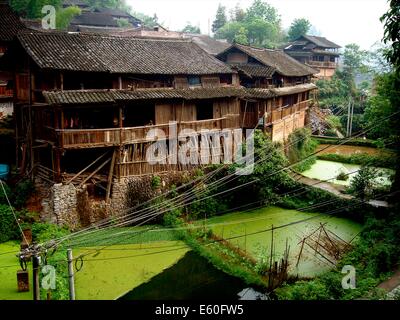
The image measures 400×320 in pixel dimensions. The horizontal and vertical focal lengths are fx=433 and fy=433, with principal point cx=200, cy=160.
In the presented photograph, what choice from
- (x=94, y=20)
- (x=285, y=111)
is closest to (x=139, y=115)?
(x=285, y=111)

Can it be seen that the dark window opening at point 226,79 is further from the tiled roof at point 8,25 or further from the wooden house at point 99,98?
the tiled roof at point 8,25

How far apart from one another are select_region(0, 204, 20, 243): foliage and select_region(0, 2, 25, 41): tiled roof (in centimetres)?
1388

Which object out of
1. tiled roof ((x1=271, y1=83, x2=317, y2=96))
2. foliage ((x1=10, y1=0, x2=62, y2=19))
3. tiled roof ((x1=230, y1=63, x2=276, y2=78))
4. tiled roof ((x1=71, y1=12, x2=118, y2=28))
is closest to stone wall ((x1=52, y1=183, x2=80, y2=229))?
tiled roof ((x1=230, y1=63, x2=276, y2=78))

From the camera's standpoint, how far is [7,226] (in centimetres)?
1986

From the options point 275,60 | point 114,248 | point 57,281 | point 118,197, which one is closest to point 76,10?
point 275,60

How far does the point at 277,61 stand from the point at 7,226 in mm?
24509

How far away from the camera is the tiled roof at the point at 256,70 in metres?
30.8

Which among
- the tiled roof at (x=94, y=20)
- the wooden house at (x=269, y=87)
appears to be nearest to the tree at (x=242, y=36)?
the tiled roof at (x=94, y=20)

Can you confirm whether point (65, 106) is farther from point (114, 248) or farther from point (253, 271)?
point (253, 271)

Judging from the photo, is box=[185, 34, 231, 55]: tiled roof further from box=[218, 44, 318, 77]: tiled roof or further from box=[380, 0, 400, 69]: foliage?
box=[380, 0, 400, 69]: foliage

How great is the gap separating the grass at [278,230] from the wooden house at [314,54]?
3478 cm

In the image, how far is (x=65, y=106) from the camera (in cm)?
2056

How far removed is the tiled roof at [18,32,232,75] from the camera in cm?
2108

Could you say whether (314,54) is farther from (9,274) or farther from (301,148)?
(9,274)
